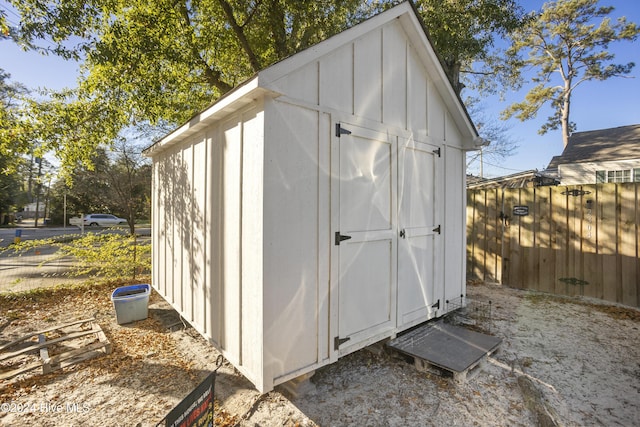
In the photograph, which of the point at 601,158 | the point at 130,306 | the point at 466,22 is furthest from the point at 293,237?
the point at 601,158

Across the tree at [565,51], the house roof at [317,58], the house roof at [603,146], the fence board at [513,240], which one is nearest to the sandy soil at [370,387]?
the fence board at [513,240]

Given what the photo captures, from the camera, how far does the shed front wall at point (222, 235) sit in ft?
8.36

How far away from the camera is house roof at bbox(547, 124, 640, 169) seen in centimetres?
1262

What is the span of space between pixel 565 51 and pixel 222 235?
23202 millimetres

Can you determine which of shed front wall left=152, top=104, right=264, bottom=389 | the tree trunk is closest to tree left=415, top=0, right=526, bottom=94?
shed front wall left=152, top=104, right=264, bottom=389

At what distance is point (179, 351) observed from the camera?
3750 millimetres

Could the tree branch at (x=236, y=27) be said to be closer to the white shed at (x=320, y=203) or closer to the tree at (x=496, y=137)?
the white shed at (x=320, y=203)

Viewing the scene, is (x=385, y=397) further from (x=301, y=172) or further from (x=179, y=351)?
(x=179, y=351)

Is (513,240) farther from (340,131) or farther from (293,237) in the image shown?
(293,237)

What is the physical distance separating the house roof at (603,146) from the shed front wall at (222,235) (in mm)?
16434

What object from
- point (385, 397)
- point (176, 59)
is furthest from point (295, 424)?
point (176, 59)

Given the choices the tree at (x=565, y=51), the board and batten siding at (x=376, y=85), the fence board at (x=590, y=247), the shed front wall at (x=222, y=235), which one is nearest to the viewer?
the shed front wall at (x=222, y=235)

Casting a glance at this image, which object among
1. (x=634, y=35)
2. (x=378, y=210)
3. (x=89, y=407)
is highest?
(x=634, y=35)

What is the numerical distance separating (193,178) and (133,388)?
244 centimetres
